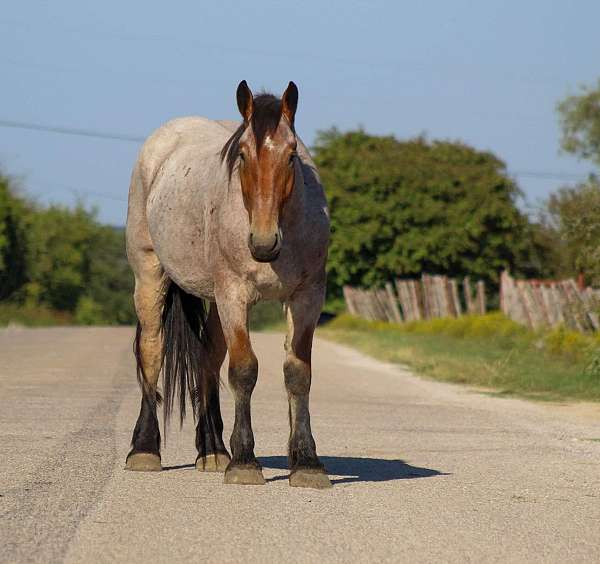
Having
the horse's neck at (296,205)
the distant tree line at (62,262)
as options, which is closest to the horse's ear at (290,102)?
the horse's neck at (296,205)

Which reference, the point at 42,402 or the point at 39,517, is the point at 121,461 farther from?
the point at 42,402

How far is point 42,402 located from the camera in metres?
14.4

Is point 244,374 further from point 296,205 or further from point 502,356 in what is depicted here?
point 502,356

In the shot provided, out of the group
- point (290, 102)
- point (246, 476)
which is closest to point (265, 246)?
point (290, 102)

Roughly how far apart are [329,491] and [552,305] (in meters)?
20.2

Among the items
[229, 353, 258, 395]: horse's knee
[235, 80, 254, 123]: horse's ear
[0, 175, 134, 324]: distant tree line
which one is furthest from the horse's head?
[0, 175, 134, 324]: distant tree line

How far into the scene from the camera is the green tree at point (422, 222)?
54156mm

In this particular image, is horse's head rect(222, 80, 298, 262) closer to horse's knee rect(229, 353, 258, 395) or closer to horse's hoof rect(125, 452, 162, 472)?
horse's knee rect(229, 353, 258, 395)

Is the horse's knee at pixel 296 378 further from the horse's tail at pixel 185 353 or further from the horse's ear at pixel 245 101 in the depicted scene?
the horse's ear at pixel 245 101

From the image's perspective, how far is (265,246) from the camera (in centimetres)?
788

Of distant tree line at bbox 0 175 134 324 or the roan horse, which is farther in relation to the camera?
distant tree line at bbox 0 175 134 324

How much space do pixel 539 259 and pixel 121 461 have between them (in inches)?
1923

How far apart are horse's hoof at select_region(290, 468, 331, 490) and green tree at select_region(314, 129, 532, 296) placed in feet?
148

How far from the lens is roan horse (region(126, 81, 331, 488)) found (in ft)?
26.9
